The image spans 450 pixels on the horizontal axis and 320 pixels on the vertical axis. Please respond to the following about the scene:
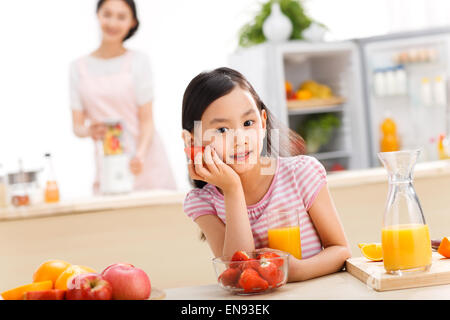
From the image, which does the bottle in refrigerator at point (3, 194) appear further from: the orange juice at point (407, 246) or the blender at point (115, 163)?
the orange juice at point (407, 246)

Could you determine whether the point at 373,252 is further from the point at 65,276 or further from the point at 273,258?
the point at 65,276

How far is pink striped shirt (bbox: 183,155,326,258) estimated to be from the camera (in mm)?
1588

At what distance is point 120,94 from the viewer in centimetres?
340

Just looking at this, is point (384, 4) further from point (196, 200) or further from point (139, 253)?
point (196, 200)

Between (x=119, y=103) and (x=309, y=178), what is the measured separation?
6.59 feet

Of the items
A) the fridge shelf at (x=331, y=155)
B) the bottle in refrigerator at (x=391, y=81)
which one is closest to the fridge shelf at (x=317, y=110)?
the fridge shelf at (x=331, y=155)

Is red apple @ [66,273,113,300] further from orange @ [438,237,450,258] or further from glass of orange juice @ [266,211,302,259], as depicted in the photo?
orange @ [438,237,450,258]

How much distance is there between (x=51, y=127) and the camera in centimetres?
442

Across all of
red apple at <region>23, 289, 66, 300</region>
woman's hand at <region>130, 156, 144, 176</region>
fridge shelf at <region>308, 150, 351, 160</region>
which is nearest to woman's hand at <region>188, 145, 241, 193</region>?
red apple at <region>23, 289, 66, 300</region>

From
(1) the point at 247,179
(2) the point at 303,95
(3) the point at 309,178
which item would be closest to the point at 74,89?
(2) the point at 303,95

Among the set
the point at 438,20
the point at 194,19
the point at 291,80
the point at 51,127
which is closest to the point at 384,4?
the point at 438,20

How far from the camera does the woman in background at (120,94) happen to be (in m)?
3.36
